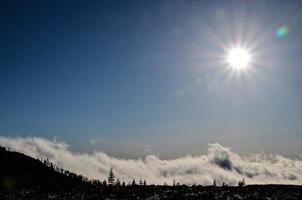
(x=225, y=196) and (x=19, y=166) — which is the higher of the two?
(x=19, y=166)

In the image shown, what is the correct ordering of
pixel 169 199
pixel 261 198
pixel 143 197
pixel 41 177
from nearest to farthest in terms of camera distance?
1. pixel 261 198
2. pixel 169 199
3. pixel 143 197
4. pixel 41 177

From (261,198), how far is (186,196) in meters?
13.8

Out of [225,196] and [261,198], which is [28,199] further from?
[261,198]

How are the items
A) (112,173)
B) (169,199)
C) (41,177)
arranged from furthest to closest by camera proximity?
1. (41,177)
2. (112,173)
3. (169,199)

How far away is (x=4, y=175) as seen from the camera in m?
149

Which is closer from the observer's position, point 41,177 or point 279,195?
point 279,195

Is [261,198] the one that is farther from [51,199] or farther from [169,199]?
[51,199]

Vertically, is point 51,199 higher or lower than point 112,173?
lower

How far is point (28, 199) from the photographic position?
63875mm

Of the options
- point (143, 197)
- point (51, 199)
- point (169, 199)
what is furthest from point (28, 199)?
point (169, 199)

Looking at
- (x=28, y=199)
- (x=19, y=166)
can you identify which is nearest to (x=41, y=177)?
(x=19, y=166)

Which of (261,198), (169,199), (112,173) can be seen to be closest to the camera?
(261,198)

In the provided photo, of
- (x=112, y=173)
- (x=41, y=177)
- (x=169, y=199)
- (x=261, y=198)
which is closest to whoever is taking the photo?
(x=261, y=198)

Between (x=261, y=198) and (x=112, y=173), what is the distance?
99.7 metres
